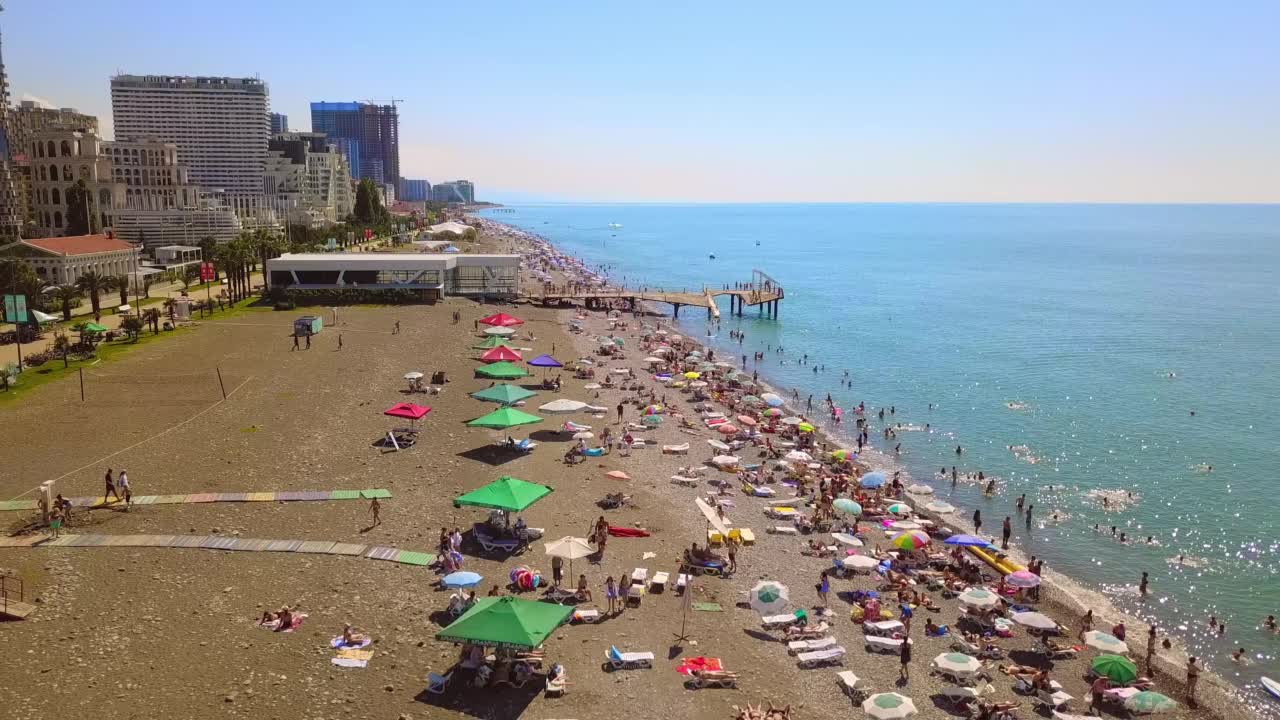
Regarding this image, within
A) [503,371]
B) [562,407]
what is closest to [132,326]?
A: [503,371]

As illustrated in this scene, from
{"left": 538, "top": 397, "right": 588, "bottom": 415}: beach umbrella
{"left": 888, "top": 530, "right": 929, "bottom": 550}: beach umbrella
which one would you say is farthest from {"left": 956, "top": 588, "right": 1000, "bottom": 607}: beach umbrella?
{"left": 538, "top": 397, "right": 588, "bottom": 415}: beach umbrella

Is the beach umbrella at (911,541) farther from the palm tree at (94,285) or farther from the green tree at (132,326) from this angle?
the palm tree at (94,285)

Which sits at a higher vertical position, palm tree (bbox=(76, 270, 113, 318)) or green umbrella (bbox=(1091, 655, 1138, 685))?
palm tree (bbox=(76, 270, 113, 318))

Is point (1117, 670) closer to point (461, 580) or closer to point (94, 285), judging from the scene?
point (461, 580)

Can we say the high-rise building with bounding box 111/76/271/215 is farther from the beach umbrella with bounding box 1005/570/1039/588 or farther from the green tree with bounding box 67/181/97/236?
the beach umbrella with bounding box 1005/570/1039/588

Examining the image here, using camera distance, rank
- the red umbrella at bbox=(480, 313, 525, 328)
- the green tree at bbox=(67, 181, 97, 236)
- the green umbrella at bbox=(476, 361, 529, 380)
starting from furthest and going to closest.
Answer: the green tree at bbox=(67, 181, 97, 236) → the red umbrella at bbox=(480, 313, 525, 328) → the green umbrella at bbox=(476, 361, 529, 380)
